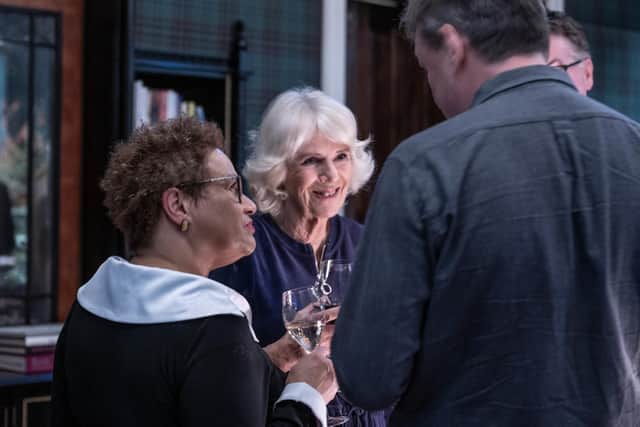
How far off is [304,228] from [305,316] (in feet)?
2.16

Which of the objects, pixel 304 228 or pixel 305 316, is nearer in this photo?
pixel 305 316

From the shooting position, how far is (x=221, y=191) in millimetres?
1610

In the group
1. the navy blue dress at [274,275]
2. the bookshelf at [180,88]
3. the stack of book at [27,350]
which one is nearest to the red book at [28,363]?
the stack of book at [27,350]

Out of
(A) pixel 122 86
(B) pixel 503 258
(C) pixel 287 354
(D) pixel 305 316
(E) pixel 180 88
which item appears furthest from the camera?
(E) pixel 180 88

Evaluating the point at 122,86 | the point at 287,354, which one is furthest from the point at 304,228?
the point at 122,86

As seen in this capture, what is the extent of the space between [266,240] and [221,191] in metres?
0.65

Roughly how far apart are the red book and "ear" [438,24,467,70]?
2.12 meters

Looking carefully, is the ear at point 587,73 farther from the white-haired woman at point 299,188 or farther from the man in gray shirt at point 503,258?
the man in gray shirt at point 503,258

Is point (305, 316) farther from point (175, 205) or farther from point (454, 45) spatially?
point (454, 45)

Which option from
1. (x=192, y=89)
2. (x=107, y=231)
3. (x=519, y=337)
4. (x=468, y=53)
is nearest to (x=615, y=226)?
(x=519, y=337)

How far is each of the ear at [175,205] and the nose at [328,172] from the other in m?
0.77

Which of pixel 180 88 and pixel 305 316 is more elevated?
pixel 180 88

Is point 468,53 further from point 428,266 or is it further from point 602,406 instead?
point 602,406

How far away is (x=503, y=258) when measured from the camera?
119 centimetres
